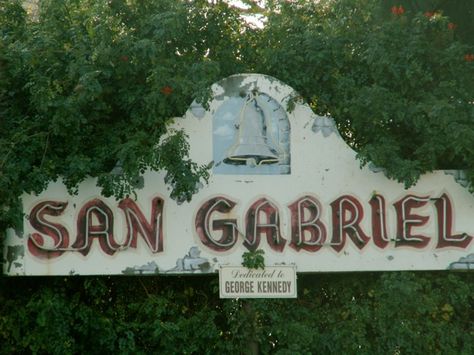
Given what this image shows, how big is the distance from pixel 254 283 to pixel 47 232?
6.26 feet

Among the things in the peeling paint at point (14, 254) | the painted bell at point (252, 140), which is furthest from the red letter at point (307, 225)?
the peeling paint at point (14, 254)

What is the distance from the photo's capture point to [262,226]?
7430 mm

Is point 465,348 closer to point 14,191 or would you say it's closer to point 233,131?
point 233,131

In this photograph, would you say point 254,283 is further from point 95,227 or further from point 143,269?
point 95,227

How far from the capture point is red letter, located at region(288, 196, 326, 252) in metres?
7.43

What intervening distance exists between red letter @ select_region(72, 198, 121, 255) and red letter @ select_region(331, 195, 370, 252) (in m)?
1.97

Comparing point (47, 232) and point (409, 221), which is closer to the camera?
point (47, 232)

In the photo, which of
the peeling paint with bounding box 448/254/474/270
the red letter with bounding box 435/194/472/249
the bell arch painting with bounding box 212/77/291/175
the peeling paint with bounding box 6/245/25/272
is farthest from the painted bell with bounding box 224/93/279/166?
the peeling paint with bounding box 6/245/25/272

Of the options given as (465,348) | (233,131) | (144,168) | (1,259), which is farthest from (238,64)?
(465,348)

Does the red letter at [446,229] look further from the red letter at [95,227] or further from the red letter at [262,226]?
the red letter at [95,227]

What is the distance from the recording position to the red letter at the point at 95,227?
289 inches

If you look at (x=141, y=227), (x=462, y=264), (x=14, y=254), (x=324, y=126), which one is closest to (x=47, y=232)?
(x=14, y=254)

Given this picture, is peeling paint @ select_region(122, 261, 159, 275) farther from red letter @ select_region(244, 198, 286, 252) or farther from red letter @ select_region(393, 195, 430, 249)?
red letter @ select_region(393, 195, 430, 249)

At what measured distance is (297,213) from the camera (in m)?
7.46
